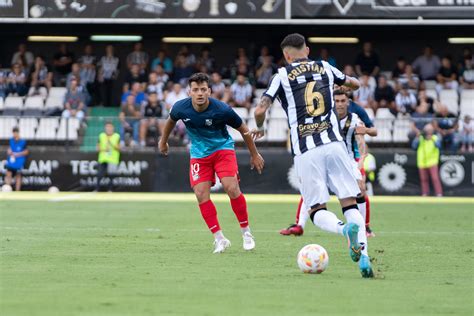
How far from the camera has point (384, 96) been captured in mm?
31188

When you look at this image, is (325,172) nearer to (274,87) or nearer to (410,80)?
(274,87)

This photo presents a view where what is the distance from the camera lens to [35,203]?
23250 millimetres

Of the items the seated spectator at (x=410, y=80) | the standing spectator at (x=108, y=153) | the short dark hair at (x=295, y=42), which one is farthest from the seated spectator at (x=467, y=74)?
the short dark hair at (x=295, y=42)

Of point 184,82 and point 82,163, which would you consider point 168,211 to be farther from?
point 184,82

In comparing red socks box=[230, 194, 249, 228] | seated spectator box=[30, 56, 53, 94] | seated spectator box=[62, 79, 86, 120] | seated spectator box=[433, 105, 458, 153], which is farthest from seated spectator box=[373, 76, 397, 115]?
red socks box=[230, 194, 249, 228]

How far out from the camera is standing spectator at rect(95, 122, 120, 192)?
29.1m

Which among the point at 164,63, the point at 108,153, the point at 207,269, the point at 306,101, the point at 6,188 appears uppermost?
the point at 164,63

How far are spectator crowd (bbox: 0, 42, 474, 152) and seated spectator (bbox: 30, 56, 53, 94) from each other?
28 millimetres

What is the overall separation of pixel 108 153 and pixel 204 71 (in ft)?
18.5

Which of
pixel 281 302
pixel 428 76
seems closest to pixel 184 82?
pixel 428 76

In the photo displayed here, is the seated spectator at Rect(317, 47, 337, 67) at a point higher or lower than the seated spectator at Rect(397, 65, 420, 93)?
higher

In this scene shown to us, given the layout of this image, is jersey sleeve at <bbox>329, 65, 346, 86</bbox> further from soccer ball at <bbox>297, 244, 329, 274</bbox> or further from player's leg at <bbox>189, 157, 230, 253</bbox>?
player's leg at <bbox>189, 157, 230, 253</bbox>

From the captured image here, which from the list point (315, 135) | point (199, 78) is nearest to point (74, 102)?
point (199, 78)

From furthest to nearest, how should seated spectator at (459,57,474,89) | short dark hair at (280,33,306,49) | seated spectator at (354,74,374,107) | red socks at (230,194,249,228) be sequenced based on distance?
seated spectator at (459,57,474,89), seated spectator at (354,74,374,107), red socks at (230,194,249,228), short dark hair at (280,33,306,49)
